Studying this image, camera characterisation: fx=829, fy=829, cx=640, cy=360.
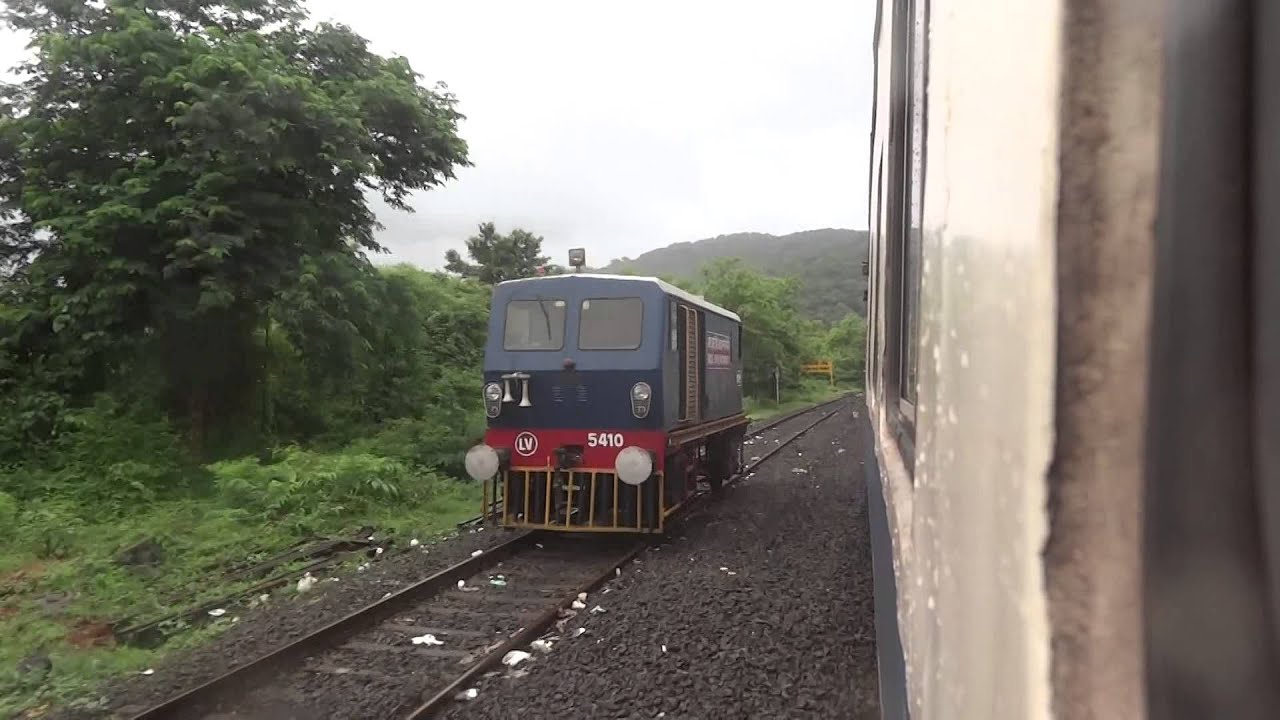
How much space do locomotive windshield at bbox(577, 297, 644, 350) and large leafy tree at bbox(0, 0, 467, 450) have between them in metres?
5.39

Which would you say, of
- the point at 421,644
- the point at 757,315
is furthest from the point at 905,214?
the point at 757,315

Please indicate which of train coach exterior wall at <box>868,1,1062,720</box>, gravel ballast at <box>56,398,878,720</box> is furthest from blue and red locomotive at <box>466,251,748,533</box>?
train coach exterior wall at <box>868,1,1062,720</box>

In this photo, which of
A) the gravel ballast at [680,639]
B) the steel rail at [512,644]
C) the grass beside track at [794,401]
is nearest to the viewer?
the steel rail at [512,644]

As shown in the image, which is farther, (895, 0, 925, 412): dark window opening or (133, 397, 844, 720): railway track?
(133, 397, 844, 720): railway track

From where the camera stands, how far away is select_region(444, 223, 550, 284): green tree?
38594mm

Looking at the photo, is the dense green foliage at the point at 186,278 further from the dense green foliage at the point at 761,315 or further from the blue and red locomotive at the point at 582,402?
the dense green foliage at the point at 761,315

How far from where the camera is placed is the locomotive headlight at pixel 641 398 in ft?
28.7

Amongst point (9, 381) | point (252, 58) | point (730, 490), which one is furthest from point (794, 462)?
point (9, 381)

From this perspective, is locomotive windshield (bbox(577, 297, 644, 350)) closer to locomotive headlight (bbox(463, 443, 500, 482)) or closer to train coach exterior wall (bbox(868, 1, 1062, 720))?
locomotive headlight (bbox(463, 443, 500, 482))

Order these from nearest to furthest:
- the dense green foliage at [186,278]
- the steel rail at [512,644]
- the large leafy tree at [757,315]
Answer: the steel rail at [512,644] → the dense green foliage at [186,278] → the large leafy tree at [757,315]

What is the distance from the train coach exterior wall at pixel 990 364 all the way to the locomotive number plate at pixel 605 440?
7.76m

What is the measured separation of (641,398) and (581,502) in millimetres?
1315

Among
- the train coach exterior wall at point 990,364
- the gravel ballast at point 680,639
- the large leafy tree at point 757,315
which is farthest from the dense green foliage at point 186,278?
the large leafy tree at point 757,315

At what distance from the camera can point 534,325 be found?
9.29 meters
